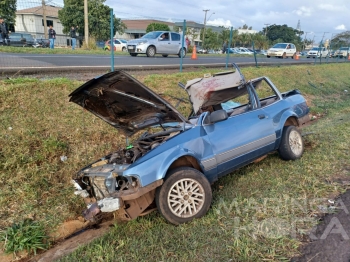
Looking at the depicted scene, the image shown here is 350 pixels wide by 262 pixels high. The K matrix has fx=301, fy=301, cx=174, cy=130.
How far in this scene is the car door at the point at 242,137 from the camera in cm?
413

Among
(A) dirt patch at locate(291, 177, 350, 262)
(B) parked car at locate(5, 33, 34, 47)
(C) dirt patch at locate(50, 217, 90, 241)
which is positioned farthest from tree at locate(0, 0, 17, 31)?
(A) dirt patch at locate(291, 177, 350, 262)

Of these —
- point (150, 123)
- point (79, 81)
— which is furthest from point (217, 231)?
point (79, 81)

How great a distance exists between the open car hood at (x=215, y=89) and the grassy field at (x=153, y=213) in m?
1.31

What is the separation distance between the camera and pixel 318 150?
593 cm

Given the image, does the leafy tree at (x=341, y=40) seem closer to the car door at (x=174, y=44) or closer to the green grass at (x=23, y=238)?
the car door at (x=174, y=44)

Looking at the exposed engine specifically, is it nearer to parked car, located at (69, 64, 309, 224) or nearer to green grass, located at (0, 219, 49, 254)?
parked car, located at (69, 64, 309, 224)

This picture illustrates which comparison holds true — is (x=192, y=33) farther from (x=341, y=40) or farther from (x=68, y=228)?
(x=68, y=228)

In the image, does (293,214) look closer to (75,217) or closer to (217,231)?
(217,231)

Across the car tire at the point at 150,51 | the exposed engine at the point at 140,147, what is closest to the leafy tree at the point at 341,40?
the car tire at the point at 150,51

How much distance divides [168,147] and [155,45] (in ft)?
49.5

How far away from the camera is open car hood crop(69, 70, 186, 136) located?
3.43 metres

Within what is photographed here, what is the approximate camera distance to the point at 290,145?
531 centimetres

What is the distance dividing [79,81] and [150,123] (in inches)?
169

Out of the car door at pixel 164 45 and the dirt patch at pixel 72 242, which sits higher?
the car door at pixel 164 45
